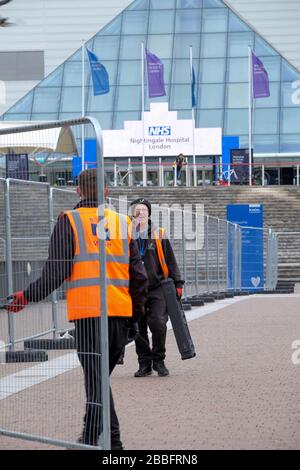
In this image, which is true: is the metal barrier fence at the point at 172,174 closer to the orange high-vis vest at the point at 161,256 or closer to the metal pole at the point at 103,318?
the orange high-vis vest at the point at 161,256

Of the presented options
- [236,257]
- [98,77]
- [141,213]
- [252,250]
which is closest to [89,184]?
[141,213]

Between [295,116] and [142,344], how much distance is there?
5130 cm

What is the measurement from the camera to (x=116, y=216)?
773 cm

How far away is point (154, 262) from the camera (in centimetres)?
1248

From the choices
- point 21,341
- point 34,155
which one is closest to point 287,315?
point 21,341

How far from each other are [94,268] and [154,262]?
489cm

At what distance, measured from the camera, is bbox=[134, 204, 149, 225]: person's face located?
465 inches

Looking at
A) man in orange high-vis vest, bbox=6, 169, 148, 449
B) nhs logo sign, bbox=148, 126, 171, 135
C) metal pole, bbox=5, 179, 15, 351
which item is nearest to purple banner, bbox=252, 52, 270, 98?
nhs logo sign, bbox=148, 126, 171, 135

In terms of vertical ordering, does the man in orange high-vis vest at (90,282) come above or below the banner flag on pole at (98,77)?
below

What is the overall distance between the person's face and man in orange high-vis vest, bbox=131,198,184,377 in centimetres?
33

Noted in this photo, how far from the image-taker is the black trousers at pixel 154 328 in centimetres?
1238

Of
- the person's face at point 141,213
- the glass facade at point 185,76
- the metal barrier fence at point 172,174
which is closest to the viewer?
the person's face at point 141,213

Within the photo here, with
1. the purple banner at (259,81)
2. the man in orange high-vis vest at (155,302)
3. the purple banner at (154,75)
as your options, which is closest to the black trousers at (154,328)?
the man in orange high-vis vest at (155,302)

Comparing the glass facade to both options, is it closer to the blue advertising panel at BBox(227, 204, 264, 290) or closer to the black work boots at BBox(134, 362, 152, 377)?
the blue advertising panel at BBox(227, 204, 264, 290)
